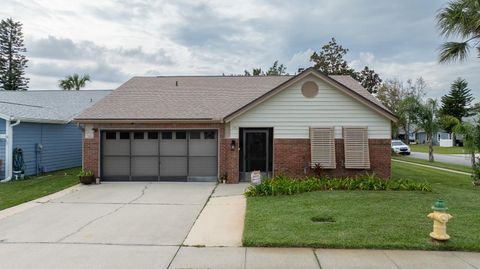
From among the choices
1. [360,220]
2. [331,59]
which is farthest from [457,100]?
[360,220]

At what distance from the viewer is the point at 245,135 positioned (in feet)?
47.1

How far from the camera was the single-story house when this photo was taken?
45.0 feet

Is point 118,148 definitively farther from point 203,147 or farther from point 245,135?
point 245,135

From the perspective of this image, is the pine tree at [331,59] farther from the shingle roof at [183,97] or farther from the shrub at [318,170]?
the shrub at [318,170]

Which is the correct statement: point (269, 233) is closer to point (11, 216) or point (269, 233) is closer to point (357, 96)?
point (11, 216)

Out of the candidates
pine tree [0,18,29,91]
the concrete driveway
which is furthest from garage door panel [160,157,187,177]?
pine tree [0,18,29,91]

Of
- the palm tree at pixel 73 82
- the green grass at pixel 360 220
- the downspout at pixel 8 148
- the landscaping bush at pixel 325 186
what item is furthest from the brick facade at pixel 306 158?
the palm tree at pixel 73 82

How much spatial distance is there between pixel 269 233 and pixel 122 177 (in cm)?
979

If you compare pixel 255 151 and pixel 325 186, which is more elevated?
pixel 255 151

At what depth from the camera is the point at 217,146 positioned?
1478cm

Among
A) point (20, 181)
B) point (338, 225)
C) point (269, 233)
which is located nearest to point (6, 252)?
point (269, 233)

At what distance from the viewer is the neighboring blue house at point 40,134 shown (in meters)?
15.3

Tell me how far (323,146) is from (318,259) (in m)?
8.23

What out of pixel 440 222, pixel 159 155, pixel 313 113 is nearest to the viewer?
pixel 440 222
